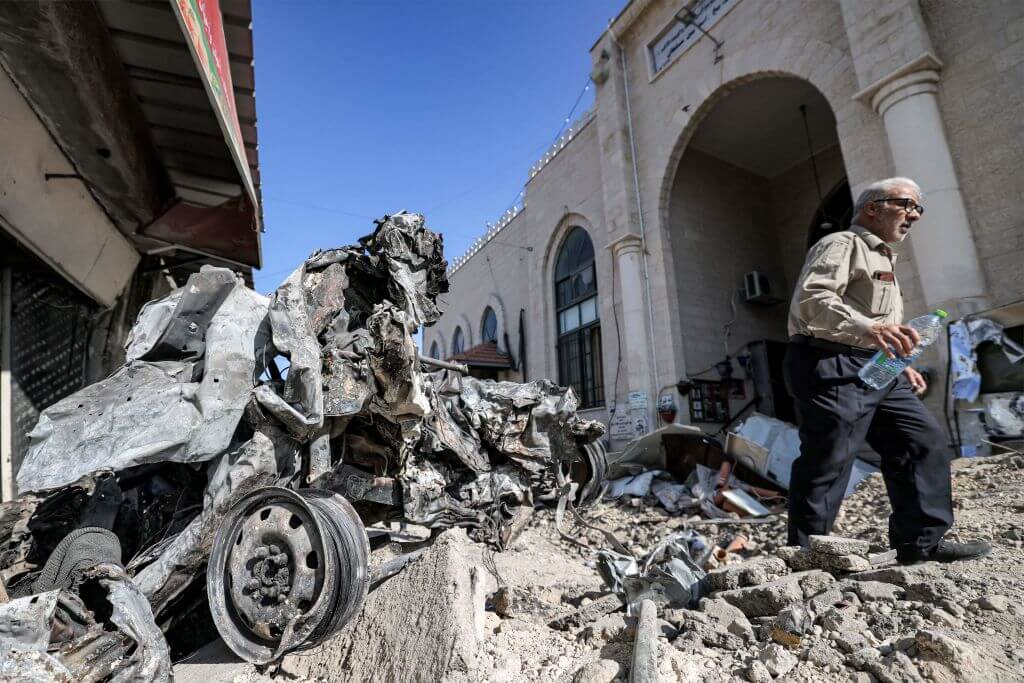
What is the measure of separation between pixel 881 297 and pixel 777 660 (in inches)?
65.5

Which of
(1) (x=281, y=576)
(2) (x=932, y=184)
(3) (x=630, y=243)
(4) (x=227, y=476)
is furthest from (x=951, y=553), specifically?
(3) (x=630, y=243)

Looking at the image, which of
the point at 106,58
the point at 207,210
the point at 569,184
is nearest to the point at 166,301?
the point at 106,58

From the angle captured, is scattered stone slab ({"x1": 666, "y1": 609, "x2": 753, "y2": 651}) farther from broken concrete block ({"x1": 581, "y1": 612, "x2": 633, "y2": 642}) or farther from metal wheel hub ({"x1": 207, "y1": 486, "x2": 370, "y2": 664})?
metal wheel hub ({"x1": 207, "y1": 486, "x2": 370, "y2": 664})

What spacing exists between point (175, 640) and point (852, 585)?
288 cm

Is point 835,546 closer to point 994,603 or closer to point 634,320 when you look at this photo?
point 994,603

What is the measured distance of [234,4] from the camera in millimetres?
3447

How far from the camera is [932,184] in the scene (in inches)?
203

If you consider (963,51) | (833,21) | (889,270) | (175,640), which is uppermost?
(833,21)

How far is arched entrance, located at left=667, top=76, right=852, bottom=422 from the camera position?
8680 millimetres

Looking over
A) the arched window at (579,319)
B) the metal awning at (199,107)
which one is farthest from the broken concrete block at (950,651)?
the arched window at (579,319)

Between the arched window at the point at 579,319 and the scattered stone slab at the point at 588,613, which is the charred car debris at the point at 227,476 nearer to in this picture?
the scattered stone slab at the point at 588,613

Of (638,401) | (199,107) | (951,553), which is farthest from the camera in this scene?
(638,401)

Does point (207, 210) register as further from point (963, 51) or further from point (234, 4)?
point (963, 51)

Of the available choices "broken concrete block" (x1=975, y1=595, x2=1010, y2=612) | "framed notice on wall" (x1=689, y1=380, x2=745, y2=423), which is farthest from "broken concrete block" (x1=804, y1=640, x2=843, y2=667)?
"framed notice on wall" (x1=689, y1=380, x2=745, y2=423)
